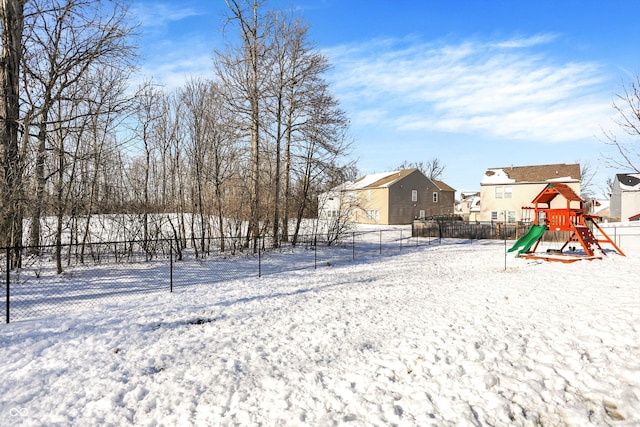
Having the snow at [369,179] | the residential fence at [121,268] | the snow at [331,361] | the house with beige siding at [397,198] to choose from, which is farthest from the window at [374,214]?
the snow at [331,361]

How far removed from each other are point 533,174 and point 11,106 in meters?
41.5

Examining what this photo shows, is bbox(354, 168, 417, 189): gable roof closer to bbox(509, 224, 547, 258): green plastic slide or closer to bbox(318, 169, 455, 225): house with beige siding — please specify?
bbox(318, 169, 455, 225): house with beige siding

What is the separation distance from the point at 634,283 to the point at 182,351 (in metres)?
12.1

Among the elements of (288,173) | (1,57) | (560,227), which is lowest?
(560,227)

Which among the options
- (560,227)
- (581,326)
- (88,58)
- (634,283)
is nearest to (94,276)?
(88,58)

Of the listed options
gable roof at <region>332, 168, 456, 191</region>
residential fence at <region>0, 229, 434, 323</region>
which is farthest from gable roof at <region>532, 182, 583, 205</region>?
gable roof at <region>332, 168, 456, 191</region>

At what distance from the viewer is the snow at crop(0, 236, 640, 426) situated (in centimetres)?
397

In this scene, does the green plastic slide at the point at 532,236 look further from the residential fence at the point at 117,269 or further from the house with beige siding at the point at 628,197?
the house with beige siding at the point at 628,197

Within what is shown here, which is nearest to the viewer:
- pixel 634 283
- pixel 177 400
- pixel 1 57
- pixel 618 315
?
pixel 177 400

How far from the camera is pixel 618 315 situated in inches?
271

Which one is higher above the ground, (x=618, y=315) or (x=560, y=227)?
(x=560, y=227)

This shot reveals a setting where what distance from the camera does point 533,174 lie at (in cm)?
3734

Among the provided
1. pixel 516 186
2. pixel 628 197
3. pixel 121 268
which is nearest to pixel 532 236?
pixel 121 268

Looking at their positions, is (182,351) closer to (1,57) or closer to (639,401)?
(639,401)
